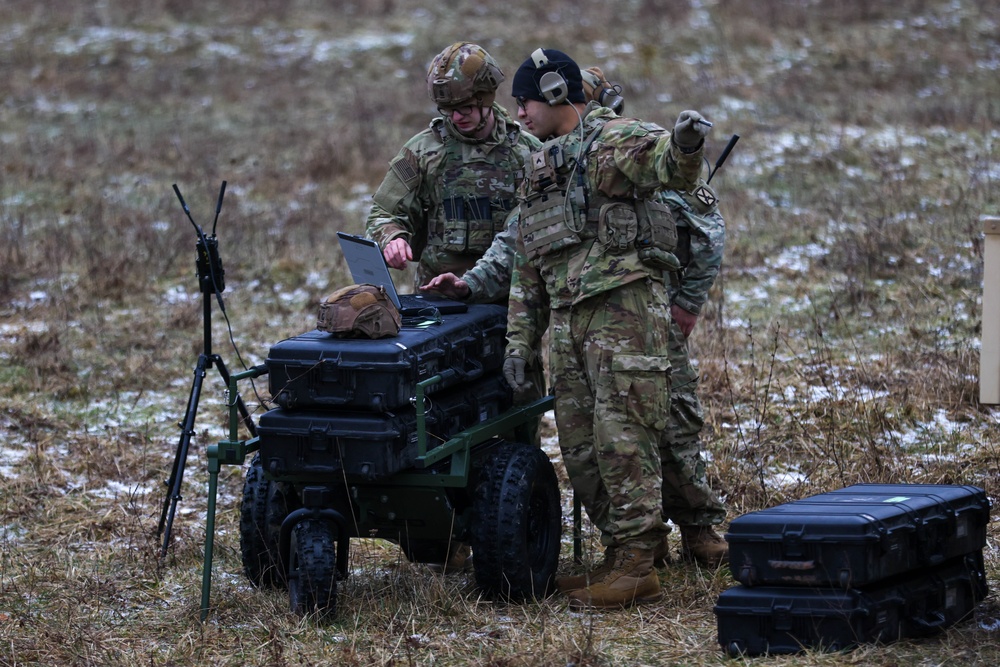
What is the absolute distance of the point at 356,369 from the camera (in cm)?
471

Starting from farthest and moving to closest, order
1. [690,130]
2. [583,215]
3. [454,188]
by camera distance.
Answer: [454,188] < [583,215] < [690,130]

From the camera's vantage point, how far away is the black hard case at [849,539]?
427 cm

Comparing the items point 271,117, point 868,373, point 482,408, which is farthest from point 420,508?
point 271,117

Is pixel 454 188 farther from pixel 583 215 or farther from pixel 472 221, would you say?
pixel 583 215

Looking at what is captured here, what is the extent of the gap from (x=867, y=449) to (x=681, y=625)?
2.37m

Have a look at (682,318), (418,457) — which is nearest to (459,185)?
(682,318)

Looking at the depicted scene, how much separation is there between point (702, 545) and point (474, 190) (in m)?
1.98

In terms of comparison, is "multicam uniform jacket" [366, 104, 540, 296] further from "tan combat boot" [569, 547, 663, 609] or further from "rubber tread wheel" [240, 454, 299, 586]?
"tan combat boot" [569, 547, 663, 609]

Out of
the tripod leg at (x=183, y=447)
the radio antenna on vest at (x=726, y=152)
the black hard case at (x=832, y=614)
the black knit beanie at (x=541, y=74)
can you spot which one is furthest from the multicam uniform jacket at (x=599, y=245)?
the tripod leg at (x=183, y=447)

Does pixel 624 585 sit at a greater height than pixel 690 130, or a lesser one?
lesser

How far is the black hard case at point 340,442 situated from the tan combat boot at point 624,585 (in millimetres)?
922

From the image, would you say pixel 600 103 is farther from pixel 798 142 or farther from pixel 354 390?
pixel 798 142

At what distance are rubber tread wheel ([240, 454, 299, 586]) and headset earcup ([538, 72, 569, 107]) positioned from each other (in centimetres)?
199

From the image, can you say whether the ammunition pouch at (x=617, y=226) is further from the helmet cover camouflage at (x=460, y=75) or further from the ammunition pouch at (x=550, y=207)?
the helmet cover camouflage at (x=460, y=75)
